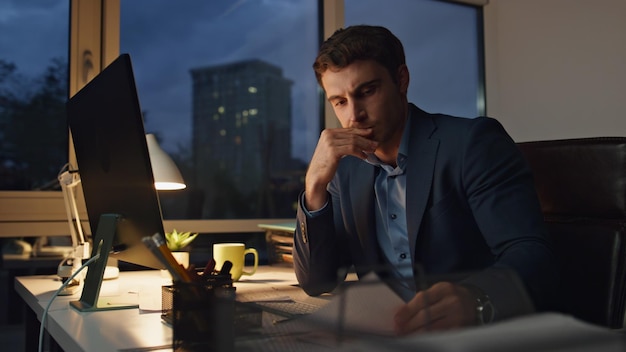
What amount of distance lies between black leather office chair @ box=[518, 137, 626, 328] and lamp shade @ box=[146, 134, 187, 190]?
111 centimetres

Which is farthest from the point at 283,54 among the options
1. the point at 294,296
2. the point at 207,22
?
the point at 294,296

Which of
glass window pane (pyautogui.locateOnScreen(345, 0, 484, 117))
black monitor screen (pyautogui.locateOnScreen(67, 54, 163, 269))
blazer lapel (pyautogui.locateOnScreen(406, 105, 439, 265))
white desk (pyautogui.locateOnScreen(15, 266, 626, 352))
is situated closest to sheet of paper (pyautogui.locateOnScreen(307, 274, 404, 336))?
white desk (pyautogui.locateOnScreen(15, 266, 626, 352))

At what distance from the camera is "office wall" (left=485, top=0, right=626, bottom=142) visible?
100 inches

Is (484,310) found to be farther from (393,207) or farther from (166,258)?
(393,207)

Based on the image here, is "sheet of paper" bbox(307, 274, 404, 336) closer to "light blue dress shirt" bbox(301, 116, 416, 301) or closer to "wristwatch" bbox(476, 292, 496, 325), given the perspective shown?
"wristwatch" bbox(476, 292, 496, 325)

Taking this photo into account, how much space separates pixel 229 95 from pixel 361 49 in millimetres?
1314

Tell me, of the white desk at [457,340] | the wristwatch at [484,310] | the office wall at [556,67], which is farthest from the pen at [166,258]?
the office wall at [556,67]

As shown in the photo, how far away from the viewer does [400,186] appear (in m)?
1.43

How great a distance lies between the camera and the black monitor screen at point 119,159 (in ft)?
3.47

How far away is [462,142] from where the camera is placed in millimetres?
1305

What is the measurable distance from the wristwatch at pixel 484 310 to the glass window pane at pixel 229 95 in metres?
2.08

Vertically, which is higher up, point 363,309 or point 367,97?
point 367,97

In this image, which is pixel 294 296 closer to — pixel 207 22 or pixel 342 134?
pixel 342 134

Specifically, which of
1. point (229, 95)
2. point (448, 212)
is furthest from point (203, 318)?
point (229, 95)
